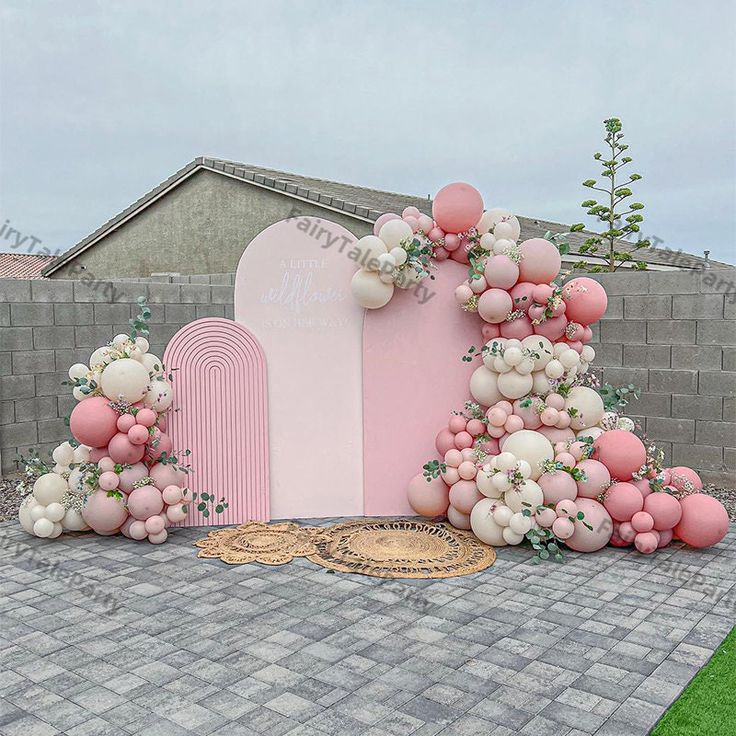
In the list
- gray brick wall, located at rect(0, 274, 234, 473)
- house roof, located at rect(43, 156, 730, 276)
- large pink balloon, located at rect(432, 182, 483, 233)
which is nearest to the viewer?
large pink balloon, located at rect(432, 182, 483, 233)

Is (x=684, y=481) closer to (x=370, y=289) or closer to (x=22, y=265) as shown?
(x=370, y=289)

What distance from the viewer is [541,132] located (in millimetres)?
8391

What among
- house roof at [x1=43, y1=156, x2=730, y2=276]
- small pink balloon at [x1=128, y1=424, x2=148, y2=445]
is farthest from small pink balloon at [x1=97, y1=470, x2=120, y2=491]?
house roof at [x1=43, y1=156, x2=730, y2=276]

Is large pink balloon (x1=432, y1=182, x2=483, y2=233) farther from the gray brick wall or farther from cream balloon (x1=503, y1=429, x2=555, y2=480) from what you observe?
the gray brick wall

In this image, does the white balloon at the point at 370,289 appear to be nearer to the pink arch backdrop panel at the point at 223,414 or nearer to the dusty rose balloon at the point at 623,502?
the pink arch backdrop panel at the point at 223,414

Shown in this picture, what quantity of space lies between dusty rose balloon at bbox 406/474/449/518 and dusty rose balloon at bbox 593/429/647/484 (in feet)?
3.80

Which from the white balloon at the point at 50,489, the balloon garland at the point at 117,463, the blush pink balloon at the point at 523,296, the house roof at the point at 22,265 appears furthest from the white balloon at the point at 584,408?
the house roof at the point at 22,265

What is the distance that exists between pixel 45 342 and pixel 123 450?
243 cm

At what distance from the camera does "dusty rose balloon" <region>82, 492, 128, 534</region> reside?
4789mm

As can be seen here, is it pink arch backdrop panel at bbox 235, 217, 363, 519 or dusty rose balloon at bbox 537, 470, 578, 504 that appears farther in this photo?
pink arch backdrop panel at bbox 235, 217, 363, 519

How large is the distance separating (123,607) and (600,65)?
6237mm

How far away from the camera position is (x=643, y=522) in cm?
455

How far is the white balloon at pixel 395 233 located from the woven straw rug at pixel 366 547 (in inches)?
84.3

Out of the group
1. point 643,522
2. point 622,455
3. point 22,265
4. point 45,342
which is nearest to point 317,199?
point 45,342
